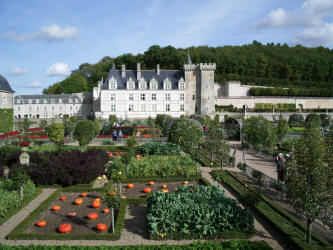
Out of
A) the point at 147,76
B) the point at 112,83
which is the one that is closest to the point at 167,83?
the point at 147,76

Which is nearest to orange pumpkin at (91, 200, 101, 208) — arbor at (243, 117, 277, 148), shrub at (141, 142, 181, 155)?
shrub at (141, 142, 181, 155)

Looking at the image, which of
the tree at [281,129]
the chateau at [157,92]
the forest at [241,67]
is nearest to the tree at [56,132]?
the tree at [281,129]

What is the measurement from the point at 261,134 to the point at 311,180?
564 inches

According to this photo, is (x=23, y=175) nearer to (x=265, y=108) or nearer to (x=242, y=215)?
(x=242, y=215)

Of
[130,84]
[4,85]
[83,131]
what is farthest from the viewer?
[130,84]

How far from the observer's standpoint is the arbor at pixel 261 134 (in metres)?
20.9

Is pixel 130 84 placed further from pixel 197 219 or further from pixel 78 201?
pixel 197 219

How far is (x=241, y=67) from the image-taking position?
227 feet

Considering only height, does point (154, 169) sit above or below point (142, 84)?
below

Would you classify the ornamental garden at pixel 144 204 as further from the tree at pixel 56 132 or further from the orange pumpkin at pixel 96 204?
the tree at pixel 56 132

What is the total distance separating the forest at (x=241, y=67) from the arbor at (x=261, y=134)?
4179 centimetres

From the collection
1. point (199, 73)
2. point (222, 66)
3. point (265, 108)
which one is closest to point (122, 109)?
point (199, 73)

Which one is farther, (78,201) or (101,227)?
(78,201)

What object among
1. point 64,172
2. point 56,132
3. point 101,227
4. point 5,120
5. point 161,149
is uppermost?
point 5,120
